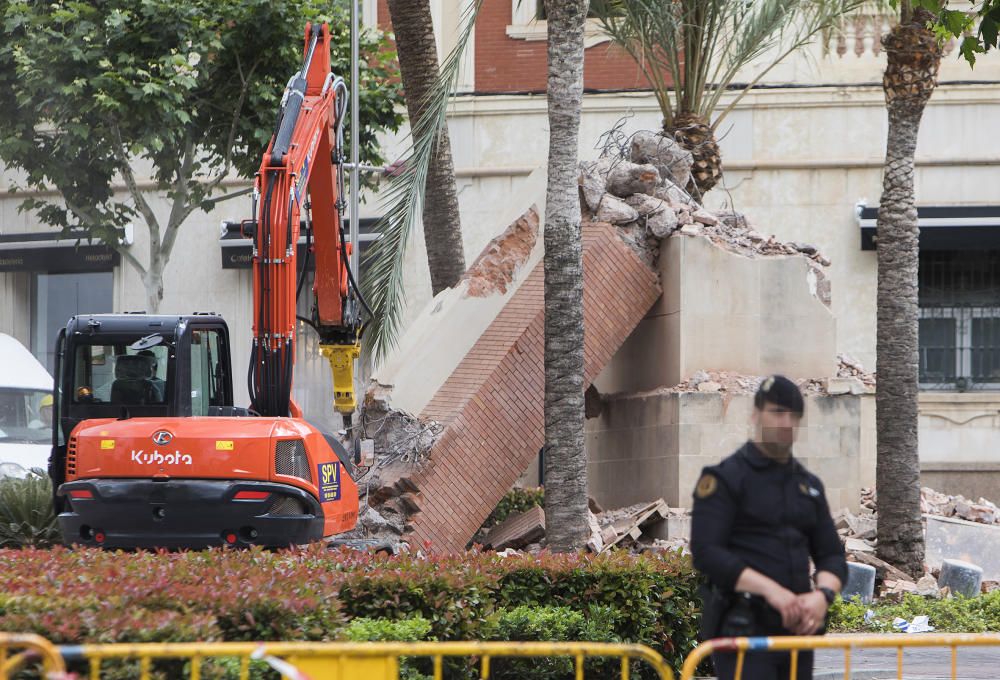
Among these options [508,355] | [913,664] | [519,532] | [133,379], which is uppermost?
[508,355]

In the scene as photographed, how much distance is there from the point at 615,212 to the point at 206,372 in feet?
15.3

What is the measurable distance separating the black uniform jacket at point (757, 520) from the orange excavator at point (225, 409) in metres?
5.61

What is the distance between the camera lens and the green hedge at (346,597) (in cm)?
562

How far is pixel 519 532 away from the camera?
518 inches

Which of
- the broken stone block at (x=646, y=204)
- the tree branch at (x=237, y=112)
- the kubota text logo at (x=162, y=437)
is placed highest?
the tree branch at (x=237, y=112)

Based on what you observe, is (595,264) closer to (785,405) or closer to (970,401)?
(785,405)

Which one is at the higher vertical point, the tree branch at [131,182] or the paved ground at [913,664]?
the tree branch at [131,182]

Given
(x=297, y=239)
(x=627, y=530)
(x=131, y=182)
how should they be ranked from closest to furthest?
1. (x=297, y=239)
2. (x=627, y=530)
3. (x=131, y=182)

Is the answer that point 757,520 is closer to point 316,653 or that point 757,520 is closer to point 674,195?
point 316,653

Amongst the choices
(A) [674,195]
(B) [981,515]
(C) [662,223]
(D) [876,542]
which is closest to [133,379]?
(C) [662,223]

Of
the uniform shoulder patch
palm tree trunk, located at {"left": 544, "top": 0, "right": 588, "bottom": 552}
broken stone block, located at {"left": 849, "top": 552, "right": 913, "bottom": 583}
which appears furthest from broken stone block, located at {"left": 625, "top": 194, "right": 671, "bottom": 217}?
the uniform shoulder patch

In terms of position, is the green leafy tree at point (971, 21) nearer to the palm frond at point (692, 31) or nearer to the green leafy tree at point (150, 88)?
the palm frond at point (692, 31)

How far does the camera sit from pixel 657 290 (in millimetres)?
13766

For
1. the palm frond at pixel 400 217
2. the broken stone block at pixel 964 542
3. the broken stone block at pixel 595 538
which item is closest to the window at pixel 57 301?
the palm frond at pixel 400 217
